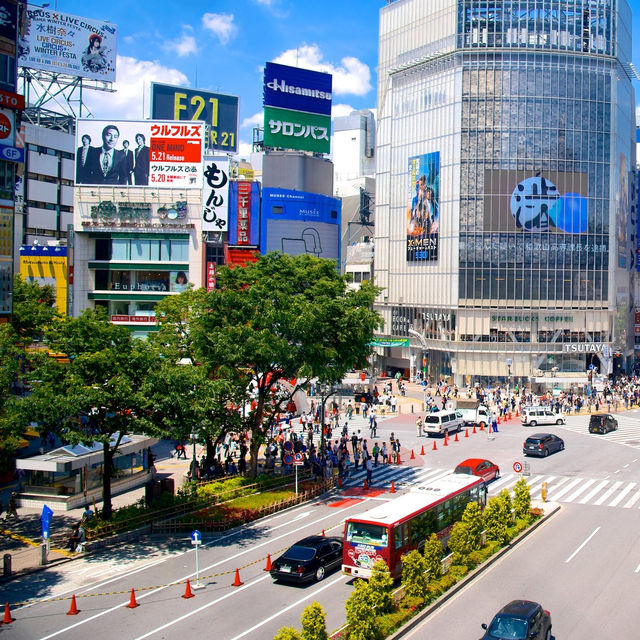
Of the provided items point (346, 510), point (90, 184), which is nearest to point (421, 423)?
point (346, 510)

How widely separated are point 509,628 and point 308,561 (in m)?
7.90

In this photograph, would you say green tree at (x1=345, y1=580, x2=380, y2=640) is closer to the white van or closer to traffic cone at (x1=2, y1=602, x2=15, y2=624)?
traffic cone at (x1=2, y1=602, x2=15, y2=624)

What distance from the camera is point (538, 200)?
271 feet

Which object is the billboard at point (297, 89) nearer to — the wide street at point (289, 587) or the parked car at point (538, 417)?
the parked car at point (538, 417)

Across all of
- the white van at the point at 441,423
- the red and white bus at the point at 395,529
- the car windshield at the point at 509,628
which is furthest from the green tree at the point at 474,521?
the white van at the point at 441,423

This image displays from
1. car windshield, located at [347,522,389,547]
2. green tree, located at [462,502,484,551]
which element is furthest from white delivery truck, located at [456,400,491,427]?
car windshield, located at [347,522,389,547]

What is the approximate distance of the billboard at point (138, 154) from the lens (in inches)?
2803

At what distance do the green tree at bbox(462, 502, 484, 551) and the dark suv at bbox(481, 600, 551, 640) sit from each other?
6251 millimetres

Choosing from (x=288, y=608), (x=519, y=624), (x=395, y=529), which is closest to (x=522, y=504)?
(x=395, y=529)

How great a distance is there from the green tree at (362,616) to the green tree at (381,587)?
0.95 meters

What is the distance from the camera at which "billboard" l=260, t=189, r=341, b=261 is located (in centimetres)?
8756

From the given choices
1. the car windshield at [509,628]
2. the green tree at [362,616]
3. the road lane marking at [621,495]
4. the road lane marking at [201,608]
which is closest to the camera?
the car windshield at [509,628]

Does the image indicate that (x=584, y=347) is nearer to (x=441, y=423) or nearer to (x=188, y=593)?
(x=441, y=423)

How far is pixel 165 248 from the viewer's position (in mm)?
71312
